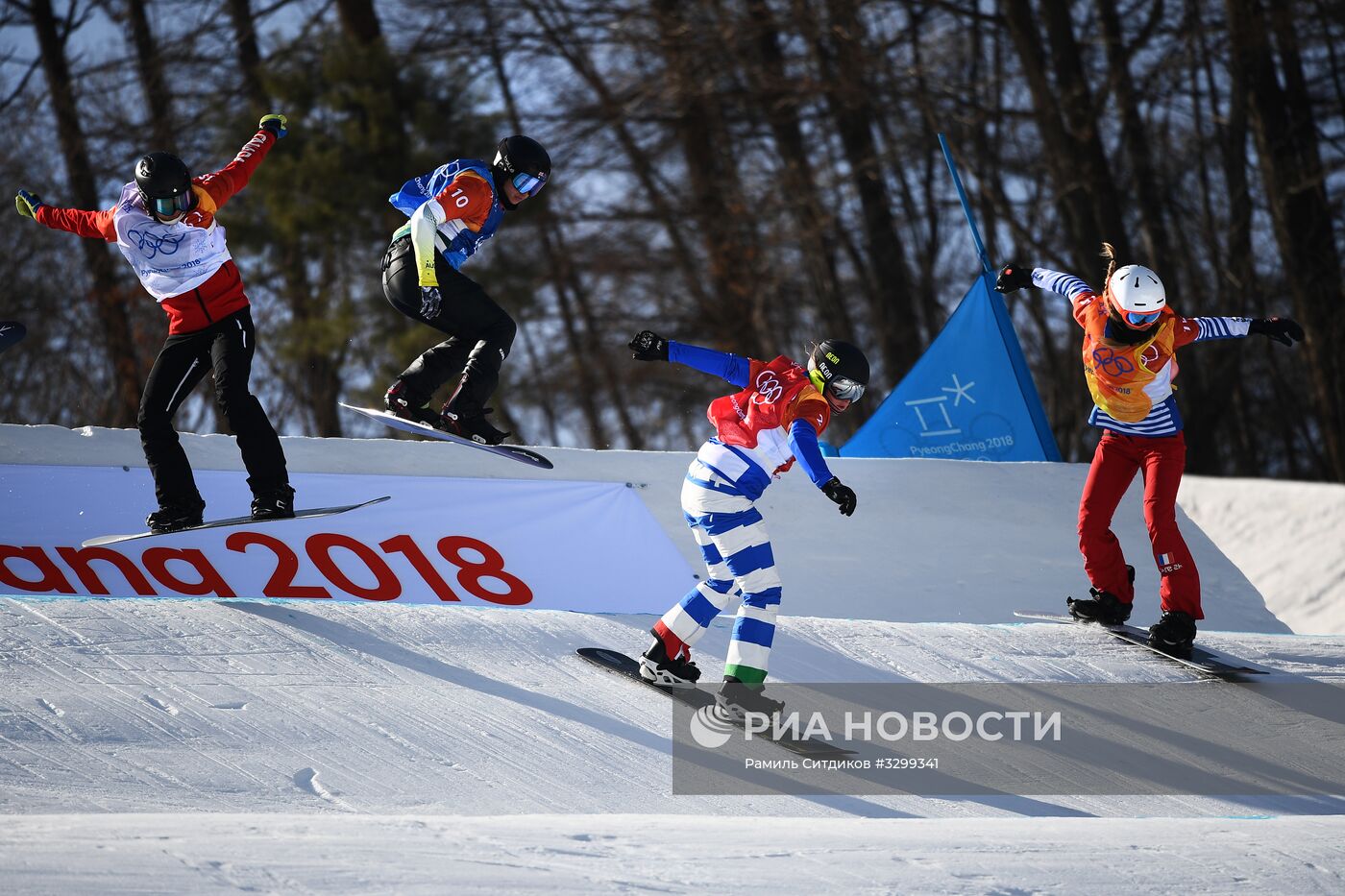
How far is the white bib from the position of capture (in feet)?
23.7

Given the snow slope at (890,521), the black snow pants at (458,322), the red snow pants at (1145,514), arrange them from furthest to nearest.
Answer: the snow slope at (890,521), the red snow pants at (1145,514), the black snow pants at (458,322)

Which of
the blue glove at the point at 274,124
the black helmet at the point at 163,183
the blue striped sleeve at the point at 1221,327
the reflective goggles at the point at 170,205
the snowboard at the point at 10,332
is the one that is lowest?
the blue striped sleeve at the point at 1221,327

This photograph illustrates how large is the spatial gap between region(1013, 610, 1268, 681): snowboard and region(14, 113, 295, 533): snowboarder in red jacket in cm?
454

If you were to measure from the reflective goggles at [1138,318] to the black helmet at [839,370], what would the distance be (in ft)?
6.45

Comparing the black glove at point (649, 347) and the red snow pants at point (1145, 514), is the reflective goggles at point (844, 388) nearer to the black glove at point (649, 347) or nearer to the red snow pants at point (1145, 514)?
the black glove at point (649, 347)

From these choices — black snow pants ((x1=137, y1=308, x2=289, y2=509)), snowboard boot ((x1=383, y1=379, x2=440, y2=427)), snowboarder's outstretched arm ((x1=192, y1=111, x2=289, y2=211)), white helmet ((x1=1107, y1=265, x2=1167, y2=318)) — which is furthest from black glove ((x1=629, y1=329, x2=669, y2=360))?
white helmet ((x1=1107, y1=265, x2=1167, y2=318))

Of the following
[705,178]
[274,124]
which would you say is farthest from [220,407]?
[705,178]

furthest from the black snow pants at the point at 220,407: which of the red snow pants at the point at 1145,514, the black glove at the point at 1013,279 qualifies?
the red snow pants at the point at 1145,514

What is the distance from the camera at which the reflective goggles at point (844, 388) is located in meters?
6.57

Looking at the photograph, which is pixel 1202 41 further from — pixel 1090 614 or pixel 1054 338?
pixel 1090 614

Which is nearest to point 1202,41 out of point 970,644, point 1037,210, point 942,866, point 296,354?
point 1037,210

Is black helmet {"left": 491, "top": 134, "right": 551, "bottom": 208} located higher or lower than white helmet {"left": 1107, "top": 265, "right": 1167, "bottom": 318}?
higher

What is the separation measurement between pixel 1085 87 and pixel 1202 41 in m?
2.50

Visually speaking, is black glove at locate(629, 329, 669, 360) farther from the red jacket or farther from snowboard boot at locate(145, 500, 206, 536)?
snowboard boot at locate(145, 500, 206, 536)
